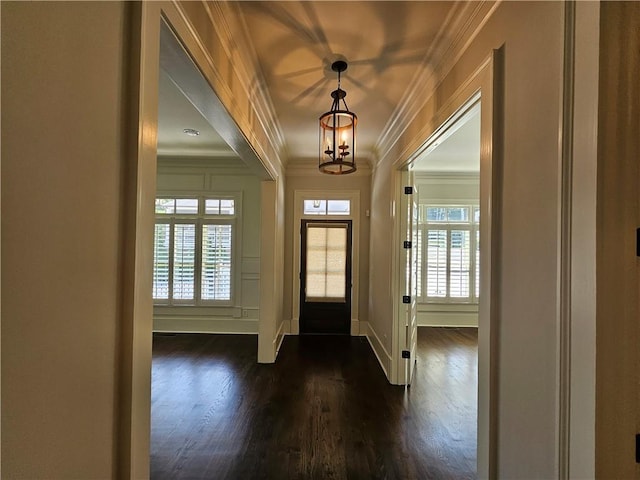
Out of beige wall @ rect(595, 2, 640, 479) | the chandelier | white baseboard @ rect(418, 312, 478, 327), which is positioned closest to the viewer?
beige wall @ rect(595, 2, 640, 479)

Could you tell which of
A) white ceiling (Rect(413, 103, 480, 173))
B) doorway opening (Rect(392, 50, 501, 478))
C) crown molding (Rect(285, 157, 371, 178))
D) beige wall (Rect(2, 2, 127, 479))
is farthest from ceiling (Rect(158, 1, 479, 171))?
crown molding (Rect(285, 157, 371, 178))

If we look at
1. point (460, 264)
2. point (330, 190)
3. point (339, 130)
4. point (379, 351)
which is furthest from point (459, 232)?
point (339, 130)

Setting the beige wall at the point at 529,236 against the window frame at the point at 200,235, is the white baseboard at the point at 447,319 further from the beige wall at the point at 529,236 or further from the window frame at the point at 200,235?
the beige wall at the point at 529,236

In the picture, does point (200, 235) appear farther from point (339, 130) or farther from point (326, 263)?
point (339, 130)

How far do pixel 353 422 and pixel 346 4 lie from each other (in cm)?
302

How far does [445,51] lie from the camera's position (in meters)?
1.99

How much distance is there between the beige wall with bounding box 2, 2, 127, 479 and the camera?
2.05 feet

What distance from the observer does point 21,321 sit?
25.3 inches

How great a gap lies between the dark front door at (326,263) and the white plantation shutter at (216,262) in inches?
49.5

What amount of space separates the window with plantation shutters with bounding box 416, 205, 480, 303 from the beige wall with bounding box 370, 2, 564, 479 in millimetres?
4743

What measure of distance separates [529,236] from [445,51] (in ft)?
4.70

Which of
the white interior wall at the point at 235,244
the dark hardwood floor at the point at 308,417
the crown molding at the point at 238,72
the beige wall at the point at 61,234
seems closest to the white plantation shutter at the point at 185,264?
the white interior wall at the point at 235,244

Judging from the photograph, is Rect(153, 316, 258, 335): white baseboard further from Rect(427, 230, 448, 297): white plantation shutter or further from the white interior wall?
Rect(427, 230, 448, 297): white plantation shutter

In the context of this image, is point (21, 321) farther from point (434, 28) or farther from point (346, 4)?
point (434, 28)
